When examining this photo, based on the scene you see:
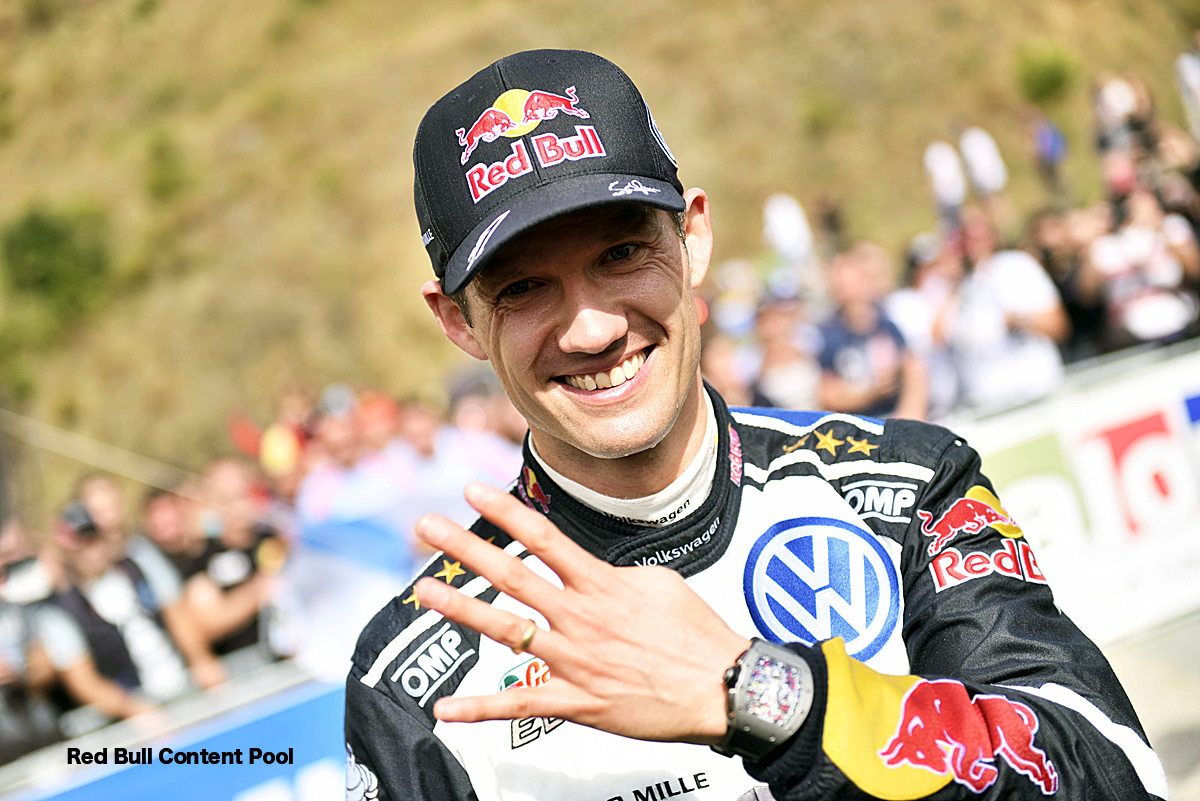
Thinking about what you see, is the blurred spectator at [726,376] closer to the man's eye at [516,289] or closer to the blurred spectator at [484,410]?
the blurred spectator at [484,410]

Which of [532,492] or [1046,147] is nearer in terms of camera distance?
[532,492]

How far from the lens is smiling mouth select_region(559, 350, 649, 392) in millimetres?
1789

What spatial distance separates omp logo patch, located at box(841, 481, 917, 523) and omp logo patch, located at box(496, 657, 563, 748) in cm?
65

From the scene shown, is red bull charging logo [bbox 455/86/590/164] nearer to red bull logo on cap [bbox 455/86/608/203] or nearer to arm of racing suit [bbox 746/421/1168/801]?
red bull logo on cap [bbox 455/86/608/203]

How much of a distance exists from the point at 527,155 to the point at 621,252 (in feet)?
0.73

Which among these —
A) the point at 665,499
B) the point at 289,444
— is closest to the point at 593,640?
the point at 665,499

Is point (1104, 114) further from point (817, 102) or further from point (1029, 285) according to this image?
point (817, 102)

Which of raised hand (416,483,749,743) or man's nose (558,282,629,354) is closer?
raised hand (416,483,749,743)

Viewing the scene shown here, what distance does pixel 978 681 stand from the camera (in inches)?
65.6

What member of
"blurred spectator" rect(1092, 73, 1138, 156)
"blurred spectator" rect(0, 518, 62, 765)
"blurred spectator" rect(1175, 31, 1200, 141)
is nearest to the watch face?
"blurred spectator" rect(0, 518, 62, 765)

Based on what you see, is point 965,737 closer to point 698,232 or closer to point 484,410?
point 698,232

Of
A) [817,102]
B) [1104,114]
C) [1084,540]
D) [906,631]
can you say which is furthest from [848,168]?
[906,631]

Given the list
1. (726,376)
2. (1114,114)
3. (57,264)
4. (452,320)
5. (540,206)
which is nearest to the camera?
(540,206)
